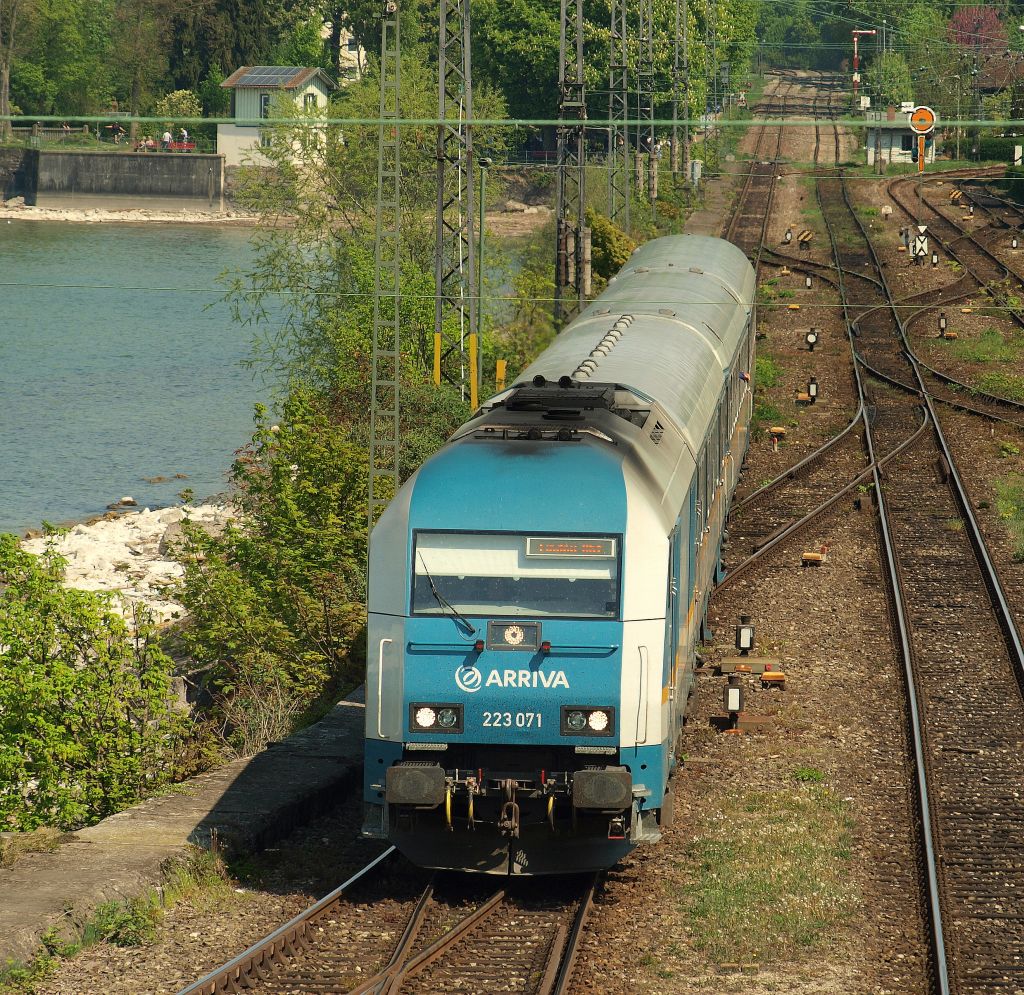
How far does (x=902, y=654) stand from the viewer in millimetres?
18594

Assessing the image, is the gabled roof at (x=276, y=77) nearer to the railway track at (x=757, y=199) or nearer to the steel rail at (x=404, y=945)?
the railway track at (x=757, y=199)

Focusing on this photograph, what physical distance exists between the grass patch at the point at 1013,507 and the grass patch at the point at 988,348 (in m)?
10.2

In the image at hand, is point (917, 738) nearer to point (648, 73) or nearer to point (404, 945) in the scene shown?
point (404, 945)

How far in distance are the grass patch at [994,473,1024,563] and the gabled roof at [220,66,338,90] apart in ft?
228

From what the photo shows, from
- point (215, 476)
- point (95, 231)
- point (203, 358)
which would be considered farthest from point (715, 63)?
point (215, 476)

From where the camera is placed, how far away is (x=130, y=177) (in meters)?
97.4

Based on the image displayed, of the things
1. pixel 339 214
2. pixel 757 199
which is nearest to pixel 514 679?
pixel 339 214

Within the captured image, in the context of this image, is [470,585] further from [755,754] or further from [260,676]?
[260,676]

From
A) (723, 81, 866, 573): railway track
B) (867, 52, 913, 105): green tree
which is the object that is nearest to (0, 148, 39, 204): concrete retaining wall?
(867, 52, 913, 105): green tree

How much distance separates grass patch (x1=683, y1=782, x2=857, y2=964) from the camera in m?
11.6

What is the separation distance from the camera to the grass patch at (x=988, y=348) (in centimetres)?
3688

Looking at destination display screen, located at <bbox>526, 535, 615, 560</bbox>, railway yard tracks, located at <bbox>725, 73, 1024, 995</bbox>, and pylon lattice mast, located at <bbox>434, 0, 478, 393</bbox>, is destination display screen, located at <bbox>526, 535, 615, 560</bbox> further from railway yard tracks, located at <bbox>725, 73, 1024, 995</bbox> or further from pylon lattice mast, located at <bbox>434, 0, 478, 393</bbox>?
pylon lattice mast, located at <bbox>434, 0, 478, 393</bbox>

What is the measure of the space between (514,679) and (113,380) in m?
41.6

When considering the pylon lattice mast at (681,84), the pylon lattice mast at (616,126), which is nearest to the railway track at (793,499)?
the pylon lattice mast at (616,126)
